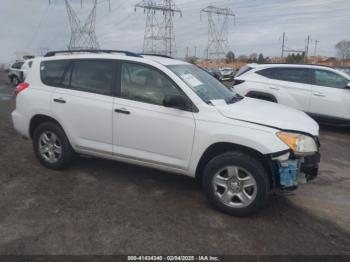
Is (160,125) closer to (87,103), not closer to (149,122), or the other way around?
(149,122)

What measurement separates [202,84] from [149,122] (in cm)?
92

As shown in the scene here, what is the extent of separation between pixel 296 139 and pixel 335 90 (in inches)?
234

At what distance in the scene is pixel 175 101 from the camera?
447 cm

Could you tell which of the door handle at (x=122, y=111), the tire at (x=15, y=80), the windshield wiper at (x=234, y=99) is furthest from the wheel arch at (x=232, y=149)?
the tire at (x=15, y=80)

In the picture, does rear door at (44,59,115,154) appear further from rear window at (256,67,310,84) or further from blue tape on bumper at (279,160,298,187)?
rear window at (256,67,310,84)

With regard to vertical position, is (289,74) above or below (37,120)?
above

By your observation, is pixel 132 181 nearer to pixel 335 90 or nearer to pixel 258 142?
pixel 258 142

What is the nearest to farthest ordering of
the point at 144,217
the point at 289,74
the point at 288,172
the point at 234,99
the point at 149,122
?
the point at 288,172
the point at 144,217
the point at 149,122
the point at 234,99
the point at 289,74

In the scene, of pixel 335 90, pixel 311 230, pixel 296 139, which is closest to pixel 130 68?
pixel 296 139

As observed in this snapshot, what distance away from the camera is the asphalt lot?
3670 mm

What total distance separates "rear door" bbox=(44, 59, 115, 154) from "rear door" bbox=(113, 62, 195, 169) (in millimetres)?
173

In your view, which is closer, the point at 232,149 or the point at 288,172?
the point at 288,172

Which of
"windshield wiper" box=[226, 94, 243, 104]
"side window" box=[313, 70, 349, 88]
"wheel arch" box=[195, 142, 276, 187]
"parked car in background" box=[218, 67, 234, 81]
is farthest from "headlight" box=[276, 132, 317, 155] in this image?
"parked car in background" box=[218, 67, 234, 81]

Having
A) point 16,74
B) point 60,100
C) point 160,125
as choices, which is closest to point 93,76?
point 60,100
